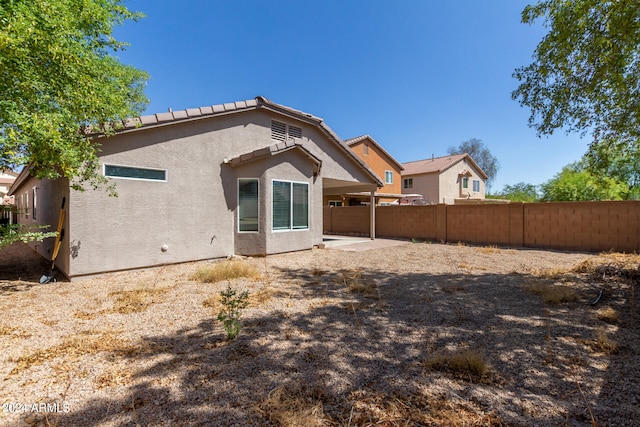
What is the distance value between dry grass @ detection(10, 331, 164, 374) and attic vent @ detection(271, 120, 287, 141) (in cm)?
910

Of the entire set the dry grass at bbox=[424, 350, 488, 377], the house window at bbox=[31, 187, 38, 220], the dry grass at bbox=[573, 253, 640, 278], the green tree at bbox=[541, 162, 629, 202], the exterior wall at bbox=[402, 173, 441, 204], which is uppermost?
the exterior wall at bbox=[402, 173, 441, 204]

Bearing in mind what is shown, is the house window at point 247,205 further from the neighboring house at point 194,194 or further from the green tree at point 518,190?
the green tree at point 518,190

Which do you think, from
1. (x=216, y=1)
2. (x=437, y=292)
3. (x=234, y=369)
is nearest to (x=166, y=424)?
(x=234, y=369)

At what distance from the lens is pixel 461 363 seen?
2986mm

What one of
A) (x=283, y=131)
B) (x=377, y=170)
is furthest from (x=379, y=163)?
(x=283, y=131)

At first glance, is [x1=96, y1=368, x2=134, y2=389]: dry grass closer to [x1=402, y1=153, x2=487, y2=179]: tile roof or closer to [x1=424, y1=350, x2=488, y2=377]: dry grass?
[x1=424, y1=350, x2=488, y2=377]: dry grass

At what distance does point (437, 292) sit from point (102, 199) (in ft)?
28.5

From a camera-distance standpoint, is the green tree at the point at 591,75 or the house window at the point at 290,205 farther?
the house window at the point at 290,205

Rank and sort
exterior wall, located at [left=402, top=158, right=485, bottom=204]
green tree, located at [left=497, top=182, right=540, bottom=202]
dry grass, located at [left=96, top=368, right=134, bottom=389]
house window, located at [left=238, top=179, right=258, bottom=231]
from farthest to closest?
green tree, located at [left=497, top=182, right=540, bottom=202] → exterior wall, located at [left=402, top=158, right=485, bottom=204] → house window, located at [left=238, top=179, right=258, bottom=231] → dry grass, located at [left=96, top=368, right=134, bottom=389]

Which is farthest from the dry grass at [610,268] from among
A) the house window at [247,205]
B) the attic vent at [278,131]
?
the attic vent at [278,131]

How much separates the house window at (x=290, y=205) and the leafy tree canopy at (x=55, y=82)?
5068mm

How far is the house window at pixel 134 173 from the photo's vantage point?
7.52m

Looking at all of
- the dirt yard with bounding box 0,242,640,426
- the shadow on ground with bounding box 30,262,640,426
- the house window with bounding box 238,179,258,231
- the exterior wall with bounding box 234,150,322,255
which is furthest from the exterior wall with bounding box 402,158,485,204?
the shadow on ground with bounding box 30,262,640,426

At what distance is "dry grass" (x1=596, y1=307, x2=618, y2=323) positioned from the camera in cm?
434
